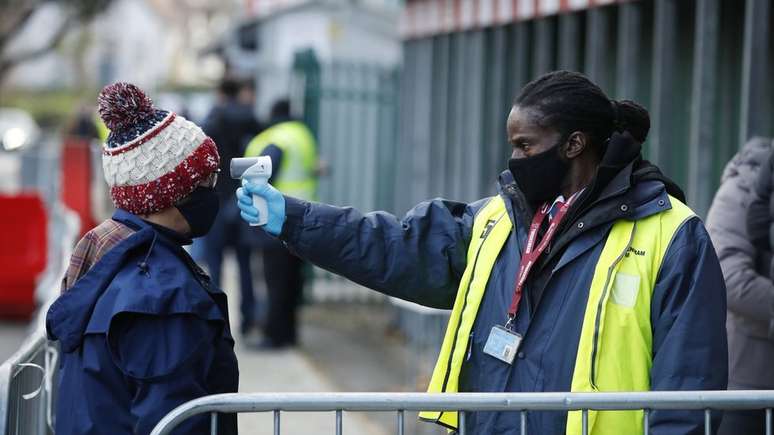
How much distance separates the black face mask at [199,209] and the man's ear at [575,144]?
0.95 metres

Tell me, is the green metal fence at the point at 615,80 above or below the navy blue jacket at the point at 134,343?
above

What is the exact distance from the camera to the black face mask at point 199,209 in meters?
3.26

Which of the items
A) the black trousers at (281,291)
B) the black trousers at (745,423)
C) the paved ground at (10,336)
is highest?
the black trousers at (745,423)

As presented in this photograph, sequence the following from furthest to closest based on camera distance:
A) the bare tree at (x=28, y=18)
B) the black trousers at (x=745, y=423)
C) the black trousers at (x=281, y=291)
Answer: the bare tree at (x=28, y=18), the black trousers at (x=281, y=291), the black trousers at (x=745, y=423)

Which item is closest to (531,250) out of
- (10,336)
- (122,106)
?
(122,106)

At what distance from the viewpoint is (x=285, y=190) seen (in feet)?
30.7

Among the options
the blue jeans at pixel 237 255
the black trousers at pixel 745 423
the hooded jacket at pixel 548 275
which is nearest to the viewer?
the hooded jacket at pixel 548 275

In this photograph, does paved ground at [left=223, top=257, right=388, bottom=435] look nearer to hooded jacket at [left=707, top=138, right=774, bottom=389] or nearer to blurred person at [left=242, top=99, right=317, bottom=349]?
blurred person at [left=242, top=99, right=317, bottom=349]

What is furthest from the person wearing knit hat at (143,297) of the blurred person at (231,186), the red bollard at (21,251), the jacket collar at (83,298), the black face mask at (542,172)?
the red bollard at (21,251)

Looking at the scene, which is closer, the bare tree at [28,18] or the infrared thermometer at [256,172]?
the infrared thermometer at [256,172]

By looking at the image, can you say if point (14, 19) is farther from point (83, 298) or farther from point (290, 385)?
point (83, 298)

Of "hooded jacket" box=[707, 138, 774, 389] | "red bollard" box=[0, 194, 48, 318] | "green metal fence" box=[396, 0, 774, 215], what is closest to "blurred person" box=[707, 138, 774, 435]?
"hooded jacket" box=[707, 138, 774, 389]

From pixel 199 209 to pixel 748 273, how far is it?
1.92 metres

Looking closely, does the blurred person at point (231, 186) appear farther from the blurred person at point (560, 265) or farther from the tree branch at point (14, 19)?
the tree branch at point (14, 19)
